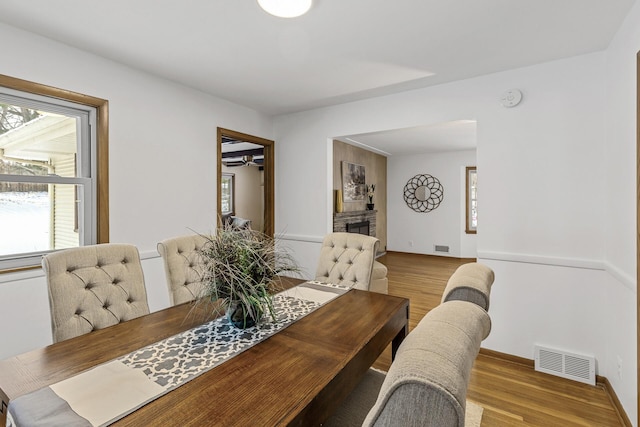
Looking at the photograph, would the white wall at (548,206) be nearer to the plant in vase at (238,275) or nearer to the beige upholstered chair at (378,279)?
the beige upholstered chair at (378,279)

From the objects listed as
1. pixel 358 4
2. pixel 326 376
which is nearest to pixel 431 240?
pixel 358 4

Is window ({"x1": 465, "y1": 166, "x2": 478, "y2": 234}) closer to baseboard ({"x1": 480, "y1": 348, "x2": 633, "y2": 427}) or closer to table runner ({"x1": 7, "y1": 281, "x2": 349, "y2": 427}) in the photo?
baseboard ({"x1": 480, "y1": 348, "x2": 633, "y2": 427})

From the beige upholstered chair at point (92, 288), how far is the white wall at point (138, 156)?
0.97m

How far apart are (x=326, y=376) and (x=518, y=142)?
8.10 feet

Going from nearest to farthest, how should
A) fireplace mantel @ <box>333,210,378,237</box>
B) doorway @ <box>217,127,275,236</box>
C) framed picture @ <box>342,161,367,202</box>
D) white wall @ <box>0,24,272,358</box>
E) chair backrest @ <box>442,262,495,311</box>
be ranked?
chair backrest @ <box>442,262,495,311</box>
white wall @ <box>0,24,272,358</box>
doorway @ <box>217,127,275,236</box>
fireplace mantel @ <box>333,210,378,237</box>
framed picture @ <box>342,161,367,202</box>

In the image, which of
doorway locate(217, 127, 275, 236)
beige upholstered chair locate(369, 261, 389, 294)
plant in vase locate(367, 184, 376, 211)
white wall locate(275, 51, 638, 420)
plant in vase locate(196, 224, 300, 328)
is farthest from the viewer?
plant in vase locate(367, 184, 376, 211)

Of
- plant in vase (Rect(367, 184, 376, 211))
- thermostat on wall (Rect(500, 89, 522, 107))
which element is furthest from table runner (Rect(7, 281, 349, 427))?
plant in vase (Rect(367, 184, 376, 211))

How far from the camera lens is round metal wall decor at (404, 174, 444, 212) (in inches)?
268

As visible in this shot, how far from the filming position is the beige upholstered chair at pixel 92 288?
4.47 feet

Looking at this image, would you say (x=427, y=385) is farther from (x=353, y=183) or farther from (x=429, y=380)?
(x=353, y=183)

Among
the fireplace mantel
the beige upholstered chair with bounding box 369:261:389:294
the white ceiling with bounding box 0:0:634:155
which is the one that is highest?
the white ceiling with bounding box 0:0:634:155

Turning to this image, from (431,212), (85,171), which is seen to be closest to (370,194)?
(431,212)

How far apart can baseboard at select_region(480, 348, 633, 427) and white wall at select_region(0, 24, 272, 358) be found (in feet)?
9.39

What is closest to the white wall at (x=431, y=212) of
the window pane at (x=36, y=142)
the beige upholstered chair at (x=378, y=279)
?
the beige upholstered chair at (x=378, y=279)
